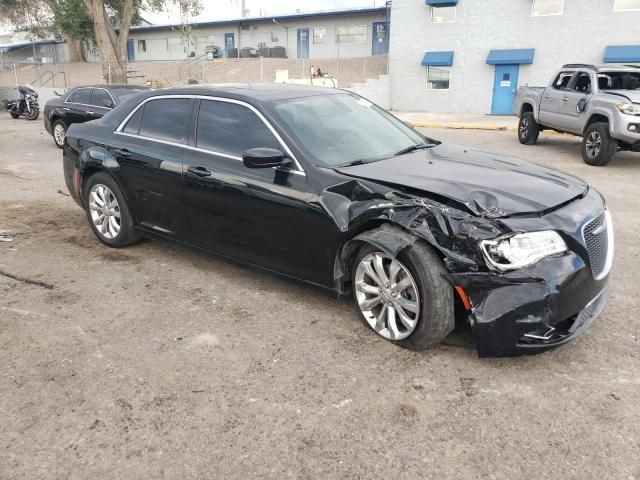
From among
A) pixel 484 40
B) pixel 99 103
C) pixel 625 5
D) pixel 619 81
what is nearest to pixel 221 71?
pixel 484 40

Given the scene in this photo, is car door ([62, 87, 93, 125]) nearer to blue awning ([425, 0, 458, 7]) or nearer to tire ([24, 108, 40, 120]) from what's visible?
tire ([24, 108, 40, 120])

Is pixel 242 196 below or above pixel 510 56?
below

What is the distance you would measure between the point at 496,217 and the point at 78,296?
340 cm

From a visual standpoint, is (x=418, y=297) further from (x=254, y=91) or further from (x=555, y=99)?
(x=555, y=99)

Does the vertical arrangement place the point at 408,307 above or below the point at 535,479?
above

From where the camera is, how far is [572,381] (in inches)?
124

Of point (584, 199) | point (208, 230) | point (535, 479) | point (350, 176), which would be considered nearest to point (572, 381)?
point (535, 479)

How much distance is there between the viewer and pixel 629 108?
31.4ft

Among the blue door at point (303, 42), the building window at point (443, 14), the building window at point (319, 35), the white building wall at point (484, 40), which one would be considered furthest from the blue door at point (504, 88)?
the blue door at point (303, 42)

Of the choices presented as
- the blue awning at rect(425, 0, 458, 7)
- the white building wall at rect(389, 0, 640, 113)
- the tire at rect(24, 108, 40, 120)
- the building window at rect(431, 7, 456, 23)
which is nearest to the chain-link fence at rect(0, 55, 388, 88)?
the white building wall at rect(389, 0, 640, 113)

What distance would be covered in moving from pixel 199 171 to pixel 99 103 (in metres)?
8.97

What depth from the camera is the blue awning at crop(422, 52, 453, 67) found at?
77.9ft

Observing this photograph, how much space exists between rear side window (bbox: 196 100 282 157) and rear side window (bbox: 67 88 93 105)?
907cm

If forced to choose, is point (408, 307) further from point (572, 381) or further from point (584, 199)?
point (584, 199)
